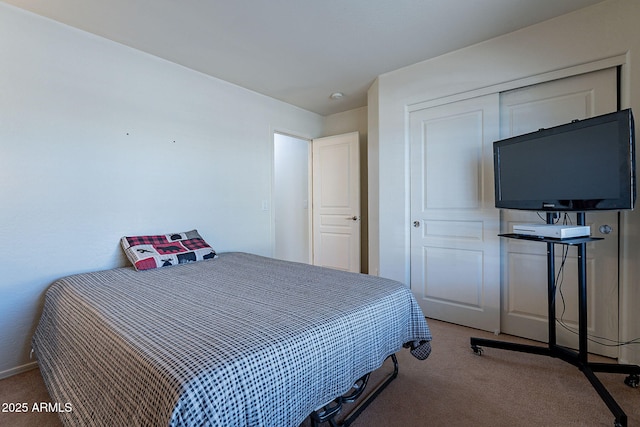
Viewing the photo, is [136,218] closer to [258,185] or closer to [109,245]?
[109,245]

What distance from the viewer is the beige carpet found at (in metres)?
1.45

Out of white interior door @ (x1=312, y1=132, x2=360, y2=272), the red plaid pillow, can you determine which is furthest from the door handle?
the red plaid pillow

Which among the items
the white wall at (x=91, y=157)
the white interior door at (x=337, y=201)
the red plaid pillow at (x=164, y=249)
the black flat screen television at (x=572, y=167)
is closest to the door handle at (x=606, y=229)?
the black flat screen television at (x=572, y=167)

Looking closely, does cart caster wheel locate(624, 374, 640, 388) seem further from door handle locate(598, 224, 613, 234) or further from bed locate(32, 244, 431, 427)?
bed locate(32, 244, 431, 427)

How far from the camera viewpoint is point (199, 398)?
793 millimetres

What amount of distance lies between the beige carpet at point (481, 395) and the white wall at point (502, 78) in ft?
1.82

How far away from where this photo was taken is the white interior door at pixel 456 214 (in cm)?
246

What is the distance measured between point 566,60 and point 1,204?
3.97m

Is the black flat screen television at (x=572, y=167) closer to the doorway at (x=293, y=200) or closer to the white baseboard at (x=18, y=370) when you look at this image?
the doorway at (x=293, y=200)

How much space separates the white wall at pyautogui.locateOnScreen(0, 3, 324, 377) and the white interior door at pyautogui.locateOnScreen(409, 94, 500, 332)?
1958 millimetres

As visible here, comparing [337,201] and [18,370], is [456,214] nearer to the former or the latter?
[337,201]

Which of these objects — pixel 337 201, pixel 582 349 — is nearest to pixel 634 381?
pixel 582 349

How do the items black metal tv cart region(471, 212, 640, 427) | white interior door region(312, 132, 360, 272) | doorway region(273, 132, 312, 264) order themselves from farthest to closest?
doorway region(273, 132, 312, 264) → white interior door region(312, 132, 360, 272) → black metal tv cart region(471, 212, 640, 427)

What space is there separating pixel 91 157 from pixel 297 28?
72.9 inches
